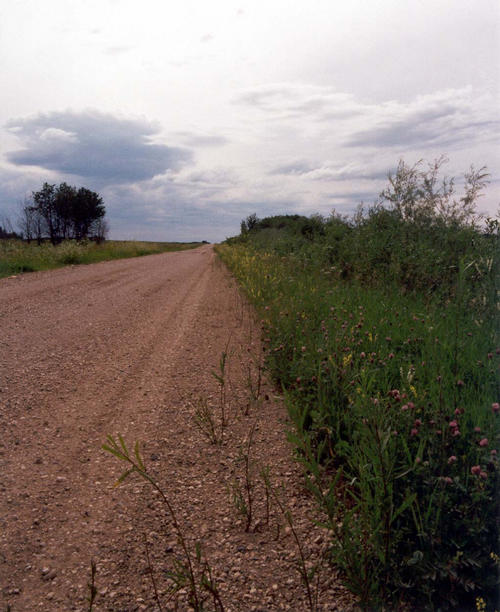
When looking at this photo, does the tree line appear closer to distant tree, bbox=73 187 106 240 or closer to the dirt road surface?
distant tree, bbox=73 187 106 240

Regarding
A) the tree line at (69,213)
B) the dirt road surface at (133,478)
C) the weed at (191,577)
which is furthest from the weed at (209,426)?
the tree line at (69,213)

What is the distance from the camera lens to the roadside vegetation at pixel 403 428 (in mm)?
1578

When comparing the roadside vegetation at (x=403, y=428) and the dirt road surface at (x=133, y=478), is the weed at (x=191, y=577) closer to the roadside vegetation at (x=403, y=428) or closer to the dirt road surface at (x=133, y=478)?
the dirt road surface at (x=133, y=478)

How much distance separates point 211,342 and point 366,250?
3.43 meters

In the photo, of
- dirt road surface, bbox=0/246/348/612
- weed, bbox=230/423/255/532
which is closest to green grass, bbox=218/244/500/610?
dirt road surface, bbox=0/246/348/612

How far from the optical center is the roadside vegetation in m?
1.58

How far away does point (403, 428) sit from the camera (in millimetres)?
2031

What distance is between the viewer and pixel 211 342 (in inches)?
205

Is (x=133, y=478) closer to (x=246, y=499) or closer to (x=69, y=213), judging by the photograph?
(x=246, y=499)

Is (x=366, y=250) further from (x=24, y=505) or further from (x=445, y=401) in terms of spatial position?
(x=24, y=505)

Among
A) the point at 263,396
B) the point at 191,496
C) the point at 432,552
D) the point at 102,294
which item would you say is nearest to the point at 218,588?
the point at 191,496

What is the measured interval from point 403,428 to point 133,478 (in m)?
1.52

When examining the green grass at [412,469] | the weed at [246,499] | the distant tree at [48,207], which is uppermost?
the distant tree at [48,207]

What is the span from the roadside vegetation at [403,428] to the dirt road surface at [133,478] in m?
0.22
